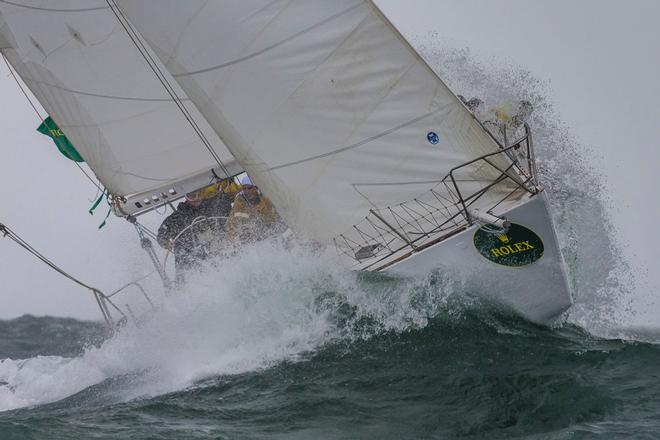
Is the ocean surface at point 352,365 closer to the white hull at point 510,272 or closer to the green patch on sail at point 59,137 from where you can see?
the white hull at point 510,272

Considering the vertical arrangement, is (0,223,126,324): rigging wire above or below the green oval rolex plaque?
above

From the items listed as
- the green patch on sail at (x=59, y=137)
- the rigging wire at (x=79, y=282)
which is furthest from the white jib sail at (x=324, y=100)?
the green patch on sail at (x=59, y=137)

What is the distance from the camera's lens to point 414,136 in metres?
7.09

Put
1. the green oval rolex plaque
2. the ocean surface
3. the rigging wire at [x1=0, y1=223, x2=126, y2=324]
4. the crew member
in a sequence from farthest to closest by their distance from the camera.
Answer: the crew member, the rigging wire at [x1=0, y1=223, x2=126, y2=324], the green oval rolex plaque, the ocean surface

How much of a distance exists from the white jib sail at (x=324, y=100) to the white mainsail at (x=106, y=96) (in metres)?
1.58

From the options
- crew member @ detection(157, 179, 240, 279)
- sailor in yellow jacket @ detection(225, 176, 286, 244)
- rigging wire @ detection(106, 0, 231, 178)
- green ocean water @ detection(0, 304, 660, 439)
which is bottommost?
green ocean water @ detection(0, 304, 660, 439)

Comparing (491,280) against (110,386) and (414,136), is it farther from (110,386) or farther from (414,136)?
(110,386)

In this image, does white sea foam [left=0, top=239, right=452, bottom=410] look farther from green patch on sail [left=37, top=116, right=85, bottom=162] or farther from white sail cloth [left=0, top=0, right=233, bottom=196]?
green patch on sail [left=37, top=116, right=85, bottom=162]

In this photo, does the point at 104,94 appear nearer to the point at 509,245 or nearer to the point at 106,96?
the point at 106,96

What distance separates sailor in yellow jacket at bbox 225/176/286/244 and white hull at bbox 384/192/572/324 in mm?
2301

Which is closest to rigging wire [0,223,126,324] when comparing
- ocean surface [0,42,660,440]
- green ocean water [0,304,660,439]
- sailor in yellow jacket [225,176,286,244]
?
ocean surface [0,42,660,440]

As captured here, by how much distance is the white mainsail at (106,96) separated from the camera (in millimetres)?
9031

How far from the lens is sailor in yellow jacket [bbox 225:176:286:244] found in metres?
9.45

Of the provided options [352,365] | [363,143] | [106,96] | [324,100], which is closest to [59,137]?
[106,96]
